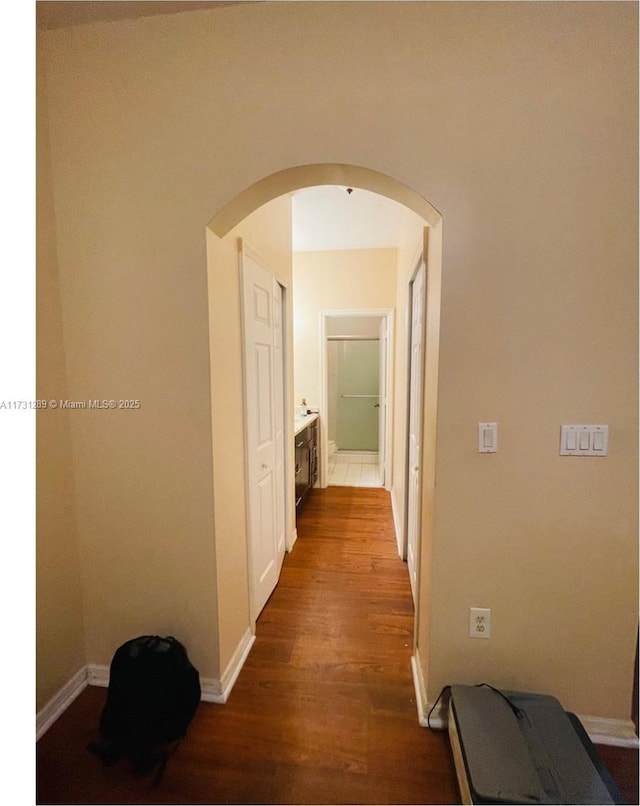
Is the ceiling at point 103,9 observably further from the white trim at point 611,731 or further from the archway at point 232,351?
the white trim at point 611,731

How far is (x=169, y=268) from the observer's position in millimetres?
1327

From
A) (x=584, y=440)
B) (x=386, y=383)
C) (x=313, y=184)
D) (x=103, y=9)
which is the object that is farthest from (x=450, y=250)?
(x=386, y=383)

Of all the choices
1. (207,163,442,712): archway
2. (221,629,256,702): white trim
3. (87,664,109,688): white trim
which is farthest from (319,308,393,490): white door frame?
(87,664,109,688): white trim

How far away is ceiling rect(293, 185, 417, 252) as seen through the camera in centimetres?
259

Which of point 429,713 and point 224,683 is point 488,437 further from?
point 224,683

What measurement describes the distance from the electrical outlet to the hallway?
1.45ft

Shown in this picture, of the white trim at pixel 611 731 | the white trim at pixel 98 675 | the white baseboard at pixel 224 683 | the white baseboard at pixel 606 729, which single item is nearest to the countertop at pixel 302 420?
the white baseboard at pixel 224 683

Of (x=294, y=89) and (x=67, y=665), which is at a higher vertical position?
(x=294, y=89)

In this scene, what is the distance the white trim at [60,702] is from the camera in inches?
52.8

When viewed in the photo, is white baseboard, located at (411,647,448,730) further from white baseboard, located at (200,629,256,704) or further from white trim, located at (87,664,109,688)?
white trim, located at (87,664,109,688)

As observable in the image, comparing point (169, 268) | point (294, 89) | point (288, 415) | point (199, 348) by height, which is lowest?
point (288, 415)
